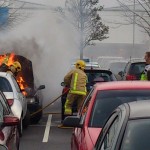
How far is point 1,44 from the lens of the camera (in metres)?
26.9

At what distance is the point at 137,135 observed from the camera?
15.9 feet

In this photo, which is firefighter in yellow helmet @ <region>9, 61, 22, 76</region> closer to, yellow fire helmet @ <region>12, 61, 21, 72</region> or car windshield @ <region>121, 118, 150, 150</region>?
yellow fire helmet @ <region>12, 61, 21, 72</region>

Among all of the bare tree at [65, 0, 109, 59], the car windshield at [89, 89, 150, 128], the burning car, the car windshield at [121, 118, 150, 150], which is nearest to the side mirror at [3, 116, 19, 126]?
the car windshield at [89, 89, 150, 128]

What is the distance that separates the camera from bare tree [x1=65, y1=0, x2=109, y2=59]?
1662 inches

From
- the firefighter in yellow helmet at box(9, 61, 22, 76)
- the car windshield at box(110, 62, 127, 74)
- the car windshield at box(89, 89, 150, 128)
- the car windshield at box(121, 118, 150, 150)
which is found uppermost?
the car windshield at box(121, 118, 150, 150)

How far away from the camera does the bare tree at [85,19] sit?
42219 millimetres

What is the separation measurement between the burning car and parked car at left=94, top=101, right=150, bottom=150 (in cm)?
1064

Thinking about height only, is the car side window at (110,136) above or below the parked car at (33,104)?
above

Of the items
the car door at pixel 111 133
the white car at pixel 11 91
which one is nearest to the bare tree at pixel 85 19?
the white car at pixel 11 91

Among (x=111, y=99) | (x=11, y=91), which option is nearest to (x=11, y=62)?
(x=11, y=91)

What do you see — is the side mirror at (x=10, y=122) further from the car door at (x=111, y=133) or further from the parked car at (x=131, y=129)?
the parked car at (x=131, y=129)

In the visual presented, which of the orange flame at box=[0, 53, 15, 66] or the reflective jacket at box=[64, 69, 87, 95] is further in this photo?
the orange flame at box=[0, 53, 15, 66]

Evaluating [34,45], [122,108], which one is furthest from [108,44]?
[122,108]

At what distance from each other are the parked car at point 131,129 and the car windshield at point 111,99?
263cm
